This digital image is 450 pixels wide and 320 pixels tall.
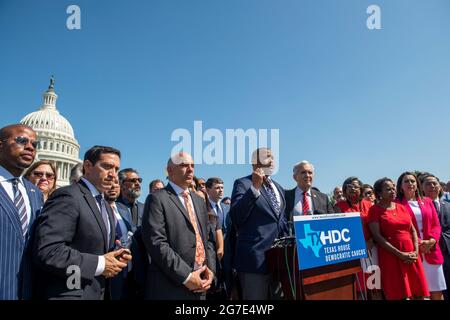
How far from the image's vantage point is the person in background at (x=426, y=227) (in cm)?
537

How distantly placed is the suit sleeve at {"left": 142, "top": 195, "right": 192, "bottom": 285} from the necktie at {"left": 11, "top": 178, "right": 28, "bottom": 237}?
3.65 ft

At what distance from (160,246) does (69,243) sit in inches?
33.8

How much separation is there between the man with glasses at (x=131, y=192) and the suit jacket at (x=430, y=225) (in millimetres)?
4726

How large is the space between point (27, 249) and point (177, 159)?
1.82m

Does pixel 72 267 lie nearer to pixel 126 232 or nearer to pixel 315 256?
pixel 126 232

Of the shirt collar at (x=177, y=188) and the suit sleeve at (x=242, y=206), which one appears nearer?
the shirt collar at (x=177, y=188)

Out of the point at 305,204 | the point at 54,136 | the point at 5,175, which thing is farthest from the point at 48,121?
the point at 305,204

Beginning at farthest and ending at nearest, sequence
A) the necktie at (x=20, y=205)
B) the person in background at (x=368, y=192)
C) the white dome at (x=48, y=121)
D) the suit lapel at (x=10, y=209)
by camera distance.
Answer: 1. the white dome at (x=48, y=121)
2. the person in background at (x=368, y=192)
3. the necktie at (x=20, y=205)
4. the suit lapel at (x=10, y=209)

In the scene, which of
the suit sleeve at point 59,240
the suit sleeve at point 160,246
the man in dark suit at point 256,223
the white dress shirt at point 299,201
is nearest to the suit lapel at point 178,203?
the suit sleeve at point 160,246

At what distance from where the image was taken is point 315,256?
135 inches

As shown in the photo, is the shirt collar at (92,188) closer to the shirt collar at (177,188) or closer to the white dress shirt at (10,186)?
the white dress shirt at (10,186)

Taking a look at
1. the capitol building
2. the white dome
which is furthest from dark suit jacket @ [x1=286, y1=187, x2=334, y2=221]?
the white dome

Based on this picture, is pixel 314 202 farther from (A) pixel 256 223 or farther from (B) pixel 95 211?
(B) pixel 95 211

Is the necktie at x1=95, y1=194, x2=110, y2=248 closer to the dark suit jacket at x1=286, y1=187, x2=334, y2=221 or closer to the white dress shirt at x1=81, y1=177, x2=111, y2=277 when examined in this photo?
the white dress shirt at x1=81, y1=177, x2=111, y2=277
